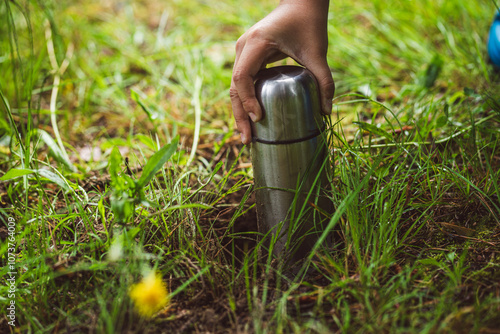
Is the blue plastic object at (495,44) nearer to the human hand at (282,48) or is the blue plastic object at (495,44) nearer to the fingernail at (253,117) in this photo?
the human hand at (282,48)

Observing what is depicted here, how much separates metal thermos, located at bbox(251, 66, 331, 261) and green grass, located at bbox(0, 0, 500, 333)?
7cm

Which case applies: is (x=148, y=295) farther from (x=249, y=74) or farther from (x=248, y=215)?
→ (x=248, y=215)

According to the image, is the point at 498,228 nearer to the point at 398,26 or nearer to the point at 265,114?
the point at 265,114

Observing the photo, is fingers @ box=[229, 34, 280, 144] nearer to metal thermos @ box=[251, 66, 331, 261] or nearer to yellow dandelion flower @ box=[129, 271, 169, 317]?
metal thermos @ box=[251, 66, 331, 261]

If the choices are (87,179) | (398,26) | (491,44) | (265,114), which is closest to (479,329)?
(265,114)

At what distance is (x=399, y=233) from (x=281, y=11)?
795 mm

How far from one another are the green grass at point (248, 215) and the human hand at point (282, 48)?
0.15 meters

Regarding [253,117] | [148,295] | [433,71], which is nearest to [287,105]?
[253,117]

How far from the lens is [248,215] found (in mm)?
1725

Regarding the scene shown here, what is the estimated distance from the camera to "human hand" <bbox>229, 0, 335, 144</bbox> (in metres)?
1.23

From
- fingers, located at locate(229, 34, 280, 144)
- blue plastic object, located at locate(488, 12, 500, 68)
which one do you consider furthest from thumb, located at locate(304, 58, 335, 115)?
blue plastic object, located at locate(488, 12, 500, 68)

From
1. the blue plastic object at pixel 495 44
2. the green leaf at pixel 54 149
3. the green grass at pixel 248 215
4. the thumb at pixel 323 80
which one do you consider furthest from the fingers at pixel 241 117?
the blue plastic object at pixel 495 44

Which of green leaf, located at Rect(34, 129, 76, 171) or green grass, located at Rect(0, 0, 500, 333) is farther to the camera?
green leaf, located at Rect(34, 129, 76, 171)

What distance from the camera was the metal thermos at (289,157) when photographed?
1201mm
